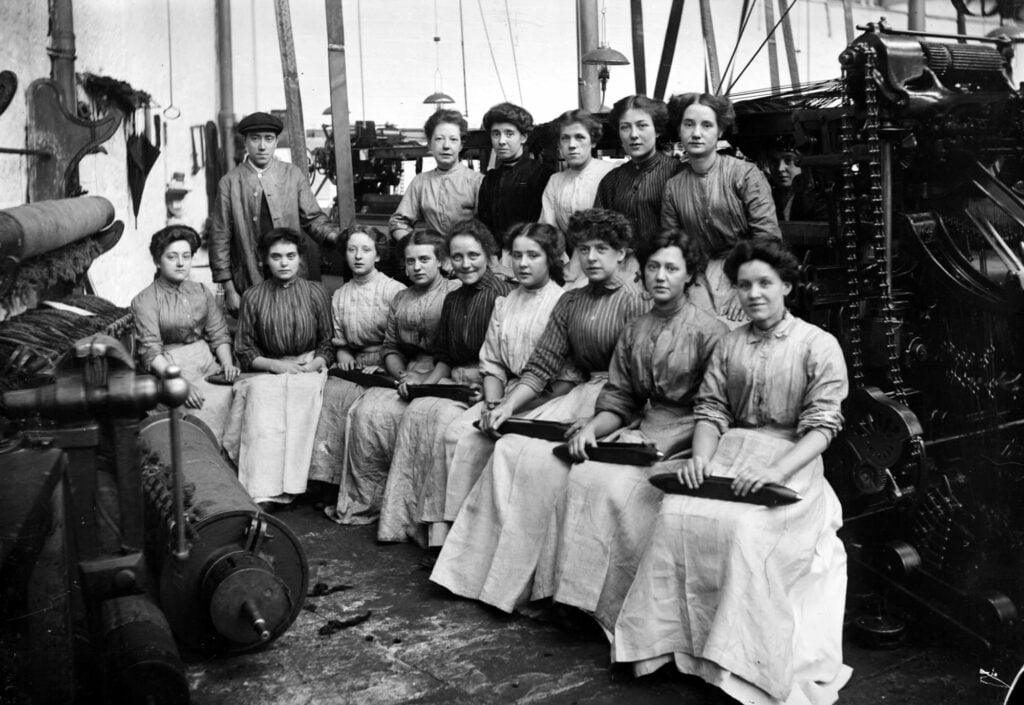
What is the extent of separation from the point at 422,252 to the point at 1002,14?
401cm

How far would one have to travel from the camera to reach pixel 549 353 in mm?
5141

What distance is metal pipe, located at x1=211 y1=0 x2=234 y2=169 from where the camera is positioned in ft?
40.5

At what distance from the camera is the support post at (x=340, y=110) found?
7656 mm

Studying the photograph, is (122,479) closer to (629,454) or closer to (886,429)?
(629,454)

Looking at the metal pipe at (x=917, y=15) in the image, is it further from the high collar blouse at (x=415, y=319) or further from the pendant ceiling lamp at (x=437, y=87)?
the high collar blouse at (x=415, y=319)

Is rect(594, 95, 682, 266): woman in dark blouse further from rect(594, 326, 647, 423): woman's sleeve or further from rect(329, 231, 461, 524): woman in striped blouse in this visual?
rect(329, 231, 461, 524): woman in striped blouse

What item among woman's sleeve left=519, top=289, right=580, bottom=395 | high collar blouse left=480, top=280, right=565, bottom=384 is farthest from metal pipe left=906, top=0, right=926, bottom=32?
woman's sleeve left=519, top=289, right=580, bottom=395

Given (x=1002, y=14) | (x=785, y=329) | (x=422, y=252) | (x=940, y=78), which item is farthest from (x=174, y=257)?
(x=1002, y=14)

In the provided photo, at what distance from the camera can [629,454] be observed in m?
4.34

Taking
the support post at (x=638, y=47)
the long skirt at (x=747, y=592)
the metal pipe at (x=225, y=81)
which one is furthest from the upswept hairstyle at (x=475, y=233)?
the metal pipe at (x=225, y=81)

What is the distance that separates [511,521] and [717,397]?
1.16 m

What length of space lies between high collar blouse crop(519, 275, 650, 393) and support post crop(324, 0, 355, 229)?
2925 mm

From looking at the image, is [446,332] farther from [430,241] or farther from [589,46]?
[589,46]

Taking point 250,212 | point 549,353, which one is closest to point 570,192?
point 549,353
